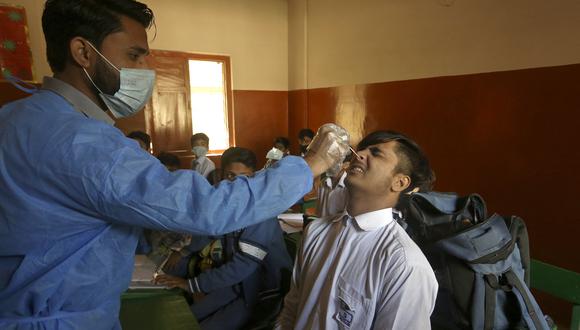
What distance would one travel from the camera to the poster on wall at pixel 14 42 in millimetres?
4363

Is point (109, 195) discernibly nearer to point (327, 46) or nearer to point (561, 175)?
point (561, 175)

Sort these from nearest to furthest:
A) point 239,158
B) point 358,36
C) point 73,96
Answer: point 73,96
point 239,158
point 358,36

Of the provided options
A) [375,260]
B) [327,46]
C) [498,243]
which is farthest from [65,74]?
[327,46]

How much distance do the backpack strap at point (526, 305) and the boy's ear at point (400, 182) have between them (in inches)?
20.5

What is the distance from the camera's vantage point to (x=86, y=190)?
81cm

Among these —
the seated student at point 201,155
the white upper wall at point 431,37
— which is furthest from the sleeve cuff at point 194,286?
the white upper wall at point 431,37

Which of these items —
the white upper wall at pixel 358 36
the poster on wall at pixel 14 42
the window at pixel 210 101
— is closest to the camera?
the white upper wall at pixel 358 36

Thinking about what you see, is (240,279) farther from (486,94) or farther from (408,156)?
(486,94)

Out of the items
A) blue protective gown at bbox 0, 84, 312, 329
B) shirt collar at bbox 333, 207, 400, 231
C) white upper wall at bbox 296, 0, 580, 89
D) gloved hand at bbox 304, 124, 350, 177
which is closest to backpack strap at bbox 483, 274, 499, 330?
shirt collar at bbox 333, 207, 400, 231

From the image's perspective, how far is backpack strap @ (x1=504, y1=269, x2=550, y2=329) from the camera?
1.28 metres

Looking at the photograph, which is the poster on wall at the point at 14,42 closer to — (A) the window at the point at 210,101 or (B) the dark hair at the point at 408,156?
(A) the window at the point at 210,101

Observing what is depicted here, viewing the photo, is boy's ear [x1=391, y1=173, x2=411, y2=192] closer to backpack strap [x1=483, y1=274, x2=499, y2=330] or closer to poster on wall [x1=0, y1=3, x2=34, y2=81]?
backpack strap [x1=483, y1=274, x2=499, y2=330]

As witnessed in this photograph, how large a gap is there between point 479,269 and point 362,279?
46 centimetres

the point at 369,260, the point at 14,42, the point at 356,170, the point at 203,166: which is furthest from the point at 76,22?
the point at 14,42
